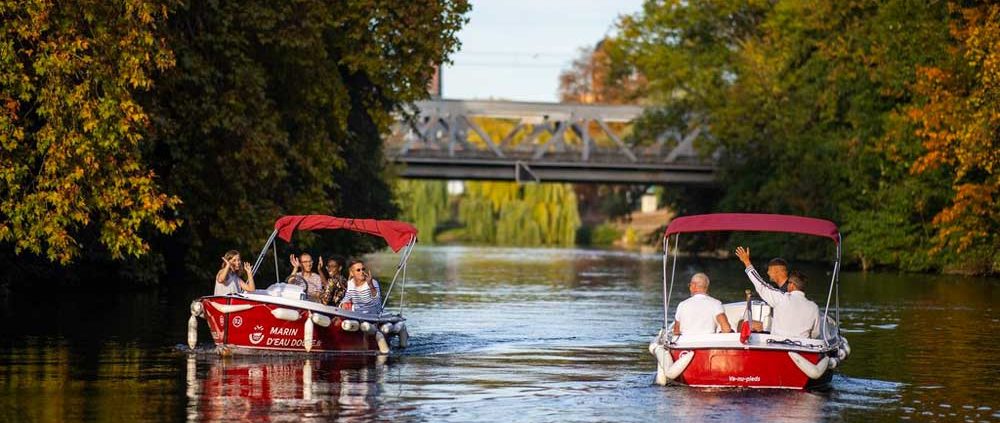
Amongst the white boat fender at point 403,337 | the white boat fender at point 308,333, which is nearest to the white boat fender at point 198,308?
the white boat fender at point 308,333

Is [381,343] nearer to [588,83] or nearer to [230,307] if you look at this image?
[230,307]

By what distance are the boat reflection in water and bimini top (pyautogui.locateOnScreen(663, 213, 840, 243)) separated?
4.46m

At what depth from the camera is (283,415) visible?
717 inches

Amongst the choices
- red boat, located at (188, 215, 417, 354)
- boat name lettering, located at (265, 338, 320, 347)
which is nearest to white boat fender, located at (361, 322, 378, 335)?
red boat, located at (188, 215, 417, 354)

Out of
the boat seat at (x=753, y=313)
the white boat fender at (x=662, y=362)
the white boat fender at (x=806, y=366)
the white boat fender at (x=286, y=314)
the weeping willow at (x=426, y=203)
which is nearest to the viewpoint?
the white boat fender at (x=806, y=366)

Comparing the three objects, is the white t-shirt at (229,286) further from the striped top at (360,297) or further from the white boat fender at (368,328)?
the white boat fender at (368,328)

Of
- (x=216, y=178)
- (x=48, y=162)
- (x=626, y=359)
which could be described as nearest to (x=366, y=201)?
(x=216, y=178)

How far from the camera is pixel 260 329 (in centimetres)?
2531

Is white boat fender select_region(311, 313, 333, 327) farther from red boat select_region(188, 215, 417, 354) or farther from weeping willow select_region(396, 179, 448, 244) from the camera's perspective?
weeping willow select_region(396, 179, 448, 244)

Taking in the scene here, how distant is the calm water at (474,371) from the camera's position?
19.0 metres

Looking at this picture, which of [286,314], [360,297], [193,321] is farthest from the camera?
[360,297]

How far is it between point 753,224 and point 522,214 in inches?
3535

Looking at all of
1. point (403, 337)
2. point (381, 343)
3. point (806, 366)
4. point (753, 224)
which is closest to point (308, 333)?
point (381, 343)

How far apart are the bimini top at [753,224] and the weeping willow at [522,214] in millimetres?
85134
